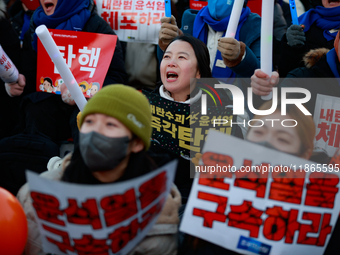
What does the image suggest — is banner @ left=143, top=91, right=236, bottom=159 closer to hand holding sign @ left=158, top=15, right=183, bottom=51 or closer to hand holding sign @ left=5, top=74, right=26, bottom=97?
hand holding sign @ left=158, top=15, right=183, bottom=51

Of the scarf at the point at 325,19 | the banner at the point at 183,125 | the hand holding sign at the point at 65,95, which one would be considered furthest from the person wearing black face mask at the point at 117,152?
the scarf at the point at 325,19

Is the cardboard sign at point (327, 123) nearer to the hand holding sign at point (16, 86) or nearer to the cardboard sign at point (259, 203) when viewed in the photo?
the cardboard sign at point (259, 203)

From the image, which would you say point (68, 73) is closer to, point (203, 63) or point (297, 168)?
point (203, 63)

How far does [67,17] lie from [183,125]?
1805 millimetres

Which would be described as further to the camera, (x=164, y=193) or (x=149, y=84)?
(x=149, y=84)

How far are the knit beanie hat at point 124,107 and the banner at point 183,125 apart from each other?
2.28 feet

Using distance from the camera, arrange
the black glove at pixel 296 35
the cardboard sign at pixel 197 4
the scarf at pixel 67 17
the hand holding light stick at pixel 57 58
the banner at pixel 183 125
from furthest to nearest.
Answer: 1. the cardboard sign at pixel 197 4
2. the scarf at pixel 67 17
3. the black glove at pixel 296 35
4. the banner at pixel 183 125
5. the hand holding light stick at pixel 57 58

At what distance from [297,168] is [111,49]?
6.60ft

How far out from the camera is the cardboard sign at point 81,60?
9.44 feet

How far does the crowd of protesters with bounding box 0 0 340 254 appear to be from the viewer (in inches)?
62.2

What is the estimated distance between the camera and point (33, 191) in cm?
136

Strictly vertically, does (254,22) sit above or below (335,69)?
above

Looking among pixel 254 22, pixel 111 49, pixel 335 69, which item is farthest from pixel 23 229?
pixel 254 22

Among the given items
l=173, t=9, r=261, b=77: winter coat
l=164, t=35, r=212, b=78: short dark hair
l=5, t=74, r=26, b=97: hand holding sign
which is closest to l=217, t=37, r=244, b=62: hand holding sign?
l=173, t=9, r=261, b=77: winter coat
